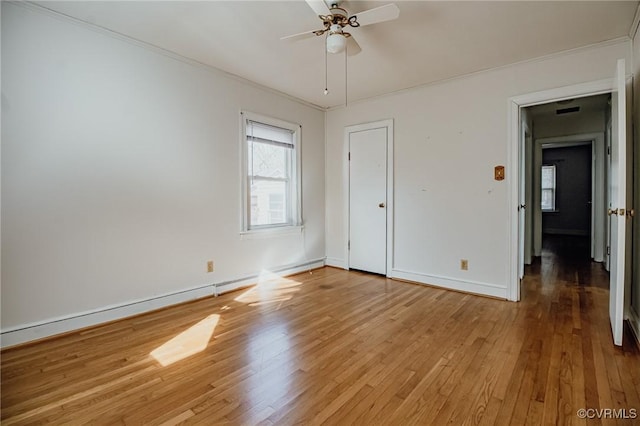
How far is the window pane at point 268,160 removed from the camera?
12.7 ft

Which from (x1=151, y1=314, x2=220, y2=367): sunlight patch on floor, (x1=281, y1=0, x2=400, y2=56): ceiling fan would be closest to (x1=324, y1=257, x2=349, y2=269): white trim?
(x1=151, y1=314, x2=220, y2=367): sunlight patch on floor

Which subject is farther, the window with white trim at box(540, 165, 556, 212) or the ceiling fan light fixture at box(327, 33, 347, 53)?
the window with white trim at box(540, 165, 556, 212)

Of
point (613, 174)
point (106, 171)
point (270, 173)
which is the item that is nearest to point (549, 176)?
point (613, 174)

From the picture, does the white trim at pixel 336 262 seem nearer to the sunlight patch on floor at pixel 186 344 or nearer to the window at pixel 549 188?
the sunlight patch on floor at pixel 186 344

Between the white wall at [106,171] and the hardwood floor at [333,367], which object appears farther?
the white wall at [106,171]

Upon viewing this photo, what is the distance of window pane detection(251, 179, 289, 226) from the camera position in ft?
12.9

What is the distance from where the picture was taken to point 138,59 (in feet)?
9.22

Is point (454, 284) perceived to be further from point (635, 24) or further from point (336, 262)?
point (635, 24)

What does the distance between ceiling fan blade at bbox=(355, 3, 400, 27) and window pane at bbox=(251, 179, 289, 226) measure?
7.62 feet

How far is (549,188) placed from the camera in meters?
8.64

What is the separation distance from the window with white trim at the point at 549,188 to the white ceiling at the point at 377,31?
7072 millimetres

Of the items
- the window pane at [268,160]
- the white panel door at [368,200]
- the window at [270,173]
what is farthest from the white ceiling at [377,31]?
the white panel door at [368,200]

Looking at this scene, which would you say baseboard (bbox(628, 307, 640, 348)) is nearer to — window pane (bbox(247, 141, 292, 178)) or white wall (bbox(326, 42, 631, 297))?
white wall (bbox(326, 42, 631, 297))

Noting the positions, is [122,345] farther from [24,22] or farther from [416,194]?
[416,194]
